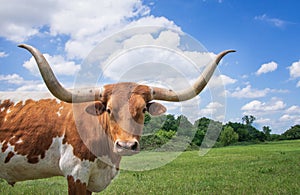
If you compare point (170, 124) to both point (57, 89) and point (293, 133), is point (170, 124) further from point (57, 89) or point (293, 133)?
point (293, 133)

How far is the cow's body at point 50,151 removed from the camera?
5816 mm

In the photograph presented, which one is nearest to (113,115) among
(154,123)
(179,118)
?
(154,123)

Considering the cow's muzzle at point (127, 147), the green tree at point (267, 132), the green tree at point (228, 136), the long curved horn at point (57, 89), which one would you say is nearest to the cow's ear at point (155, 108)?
the long curved horn at point (57, 89)

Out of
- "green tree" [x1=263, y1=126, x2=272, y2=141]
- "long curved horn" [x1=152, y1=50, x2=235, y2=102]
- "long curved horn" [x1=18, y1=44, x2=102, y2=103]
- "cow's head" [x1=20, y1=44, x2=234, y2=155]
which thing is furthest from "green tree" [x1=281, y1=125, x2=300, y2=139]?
"long curved horn" [x1=18, y1=44, x2=102, y2=103]

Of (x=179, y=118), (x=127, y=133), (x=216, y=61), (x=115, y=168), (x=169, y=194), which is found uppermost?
(x=216, y=61)

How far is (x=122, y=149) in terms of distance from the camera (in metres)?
4.88

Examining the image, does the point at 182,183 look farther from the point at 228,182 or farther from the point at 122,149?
the point at 122,149

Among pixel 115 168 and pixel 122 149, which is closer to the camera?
pixel 122 149

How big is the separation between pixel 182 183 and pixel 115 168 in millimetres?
4674

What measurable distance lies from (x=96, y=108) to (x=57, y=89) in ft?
2.32

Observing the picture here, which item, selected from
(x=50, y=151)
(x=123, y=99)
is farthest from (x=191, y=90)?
(x=50, y=151)

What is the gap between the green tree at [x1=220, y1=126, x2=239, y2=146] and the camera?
52.4 metres

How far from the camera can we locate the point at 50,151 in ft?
19.7

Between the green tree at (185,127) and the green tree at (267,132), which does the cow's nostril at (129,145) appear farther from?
the green tree at (267,132)
